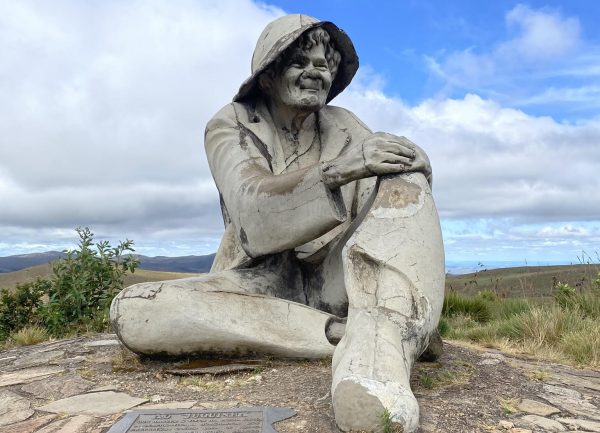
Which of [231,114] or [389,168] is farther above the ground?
[231,114]

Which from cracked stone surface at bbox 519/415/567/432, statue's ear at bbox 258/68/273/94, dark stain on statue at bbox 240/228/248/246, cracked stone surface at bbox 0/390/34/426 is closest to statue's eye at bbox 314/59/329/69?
statue's ear at bbox 258/68/273/94

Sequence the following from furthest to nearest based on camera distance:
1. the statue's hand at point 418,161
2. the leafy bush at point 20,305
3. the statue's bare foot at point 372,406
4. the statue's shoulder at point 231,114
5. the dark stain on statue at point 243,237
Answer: the leafy bush at point 20,305
the statue's shoulder at point 231,114
the dark stain on statue at point 243,237
the statue's hand at point 418,161
the statue's bare foot at point 372,406

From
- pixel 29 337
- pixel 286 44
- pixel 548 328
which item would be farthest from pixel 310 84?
pixel 29 337

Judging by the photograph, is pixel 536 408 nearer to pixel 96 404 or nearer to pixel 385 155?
pixel 385 155

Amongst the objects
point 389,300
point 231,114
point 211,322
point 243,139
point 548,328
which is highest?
point 231,114

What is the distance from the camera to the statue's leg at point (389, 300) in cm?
229

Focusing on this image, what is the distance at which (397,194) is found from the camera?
125 inches

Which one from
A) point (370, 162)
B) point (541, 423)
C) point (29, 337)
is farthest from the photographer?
point (29, 337)

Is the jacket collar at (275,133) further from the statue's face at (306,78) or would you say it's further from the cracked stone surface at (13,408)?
Answer: the cracked stone surface at (13,408)

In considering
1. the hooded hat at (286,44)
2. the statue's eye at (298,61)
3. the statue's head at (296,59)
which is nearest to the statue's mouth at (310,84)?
the statue's head at (296,59)

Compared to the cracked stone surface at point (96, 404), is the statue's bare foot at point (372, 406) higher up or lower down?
higher up

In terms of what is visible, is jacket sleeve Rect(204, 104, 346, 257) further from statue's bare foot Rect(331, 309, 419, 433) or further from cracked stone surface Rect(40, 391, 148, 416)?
cracked stone surface Rect(40, 391, 148, 416)

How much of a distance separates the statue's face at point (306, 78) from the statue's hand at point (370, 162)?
830 mm

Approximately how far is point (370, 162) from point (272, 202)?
0.55 m
